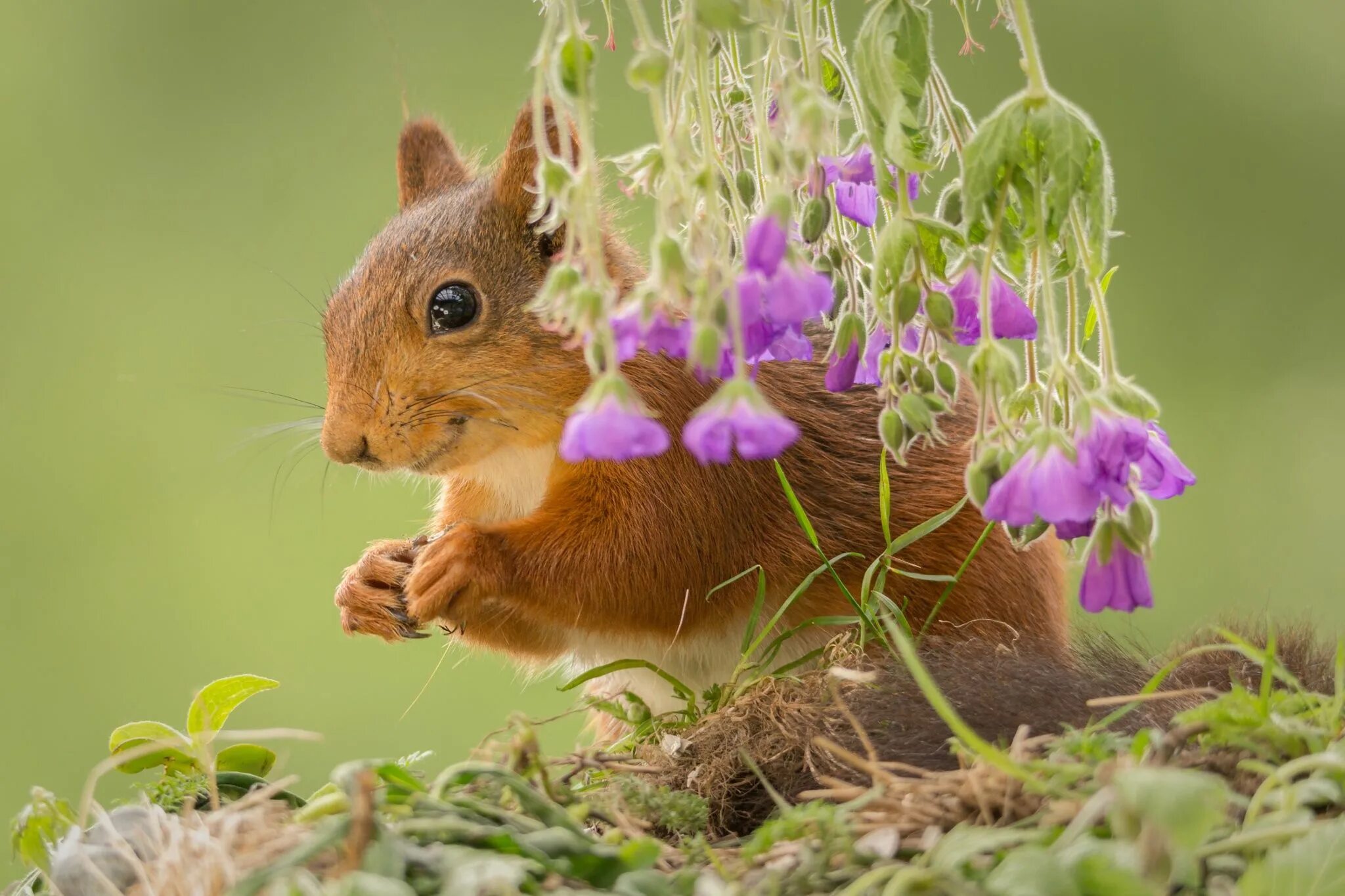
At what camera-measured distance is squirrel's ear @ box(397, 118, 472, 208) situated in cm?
158

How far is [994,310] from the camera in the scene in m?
0.83

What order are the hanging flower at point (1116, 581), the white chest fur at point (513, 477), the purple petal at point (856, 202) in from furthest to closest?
the white chest fur at point (513, 477) → the purple petal at point (856, 202) → the hanging flower at point (1116, 581)

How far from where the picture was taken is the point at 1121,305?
298 centimetres

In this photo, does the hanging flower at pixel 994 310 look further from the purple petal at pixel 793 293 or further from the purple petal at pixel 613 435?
the purple petal at pixel 613 435

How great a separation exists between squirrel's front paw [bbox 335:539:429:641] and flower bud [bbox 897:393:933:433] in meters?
0.62

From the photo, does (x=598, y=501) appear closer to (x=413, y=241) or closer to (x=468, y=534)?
(x=468, y=534)

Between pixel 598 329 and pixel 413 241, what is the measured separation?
754mm

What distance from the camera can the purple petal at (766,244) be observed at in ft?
2.24

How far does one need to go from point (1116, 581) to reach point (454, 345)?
0.71 m

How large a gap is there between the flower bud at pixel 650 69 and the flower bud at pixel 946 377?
273 millimetres

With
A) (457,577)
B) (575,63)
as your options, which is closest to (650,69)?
(575,63)

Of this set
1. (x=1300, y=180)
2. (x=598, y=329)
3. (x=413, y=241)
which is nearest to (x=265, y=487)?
(x=413, y=241)

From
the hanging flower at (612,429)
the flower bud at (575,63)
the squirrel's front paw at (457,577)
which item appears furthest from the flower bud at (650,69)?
the squirrel's front paw at (457,577)

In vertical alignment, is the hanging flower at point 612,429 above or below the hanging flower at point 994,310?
below
